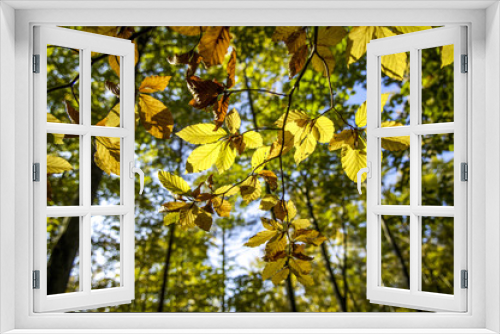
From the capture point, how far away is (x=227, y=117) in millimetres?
2719

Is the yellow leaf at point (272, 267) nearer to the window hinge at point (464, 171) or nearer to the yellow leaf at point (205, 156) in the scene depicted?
the yellow leaf at point (205, 156)

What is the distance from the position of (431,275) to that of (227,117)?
173 centimetres

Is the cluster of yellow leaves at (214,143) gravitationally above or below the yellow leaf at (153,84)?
below

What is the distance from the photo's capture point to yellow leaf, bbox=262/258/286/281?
2805mm

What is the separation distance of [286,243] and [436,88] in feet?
4.80

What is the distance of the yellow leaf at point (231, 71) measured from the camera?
2.76 metres

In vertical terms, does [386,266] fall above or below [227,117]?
below

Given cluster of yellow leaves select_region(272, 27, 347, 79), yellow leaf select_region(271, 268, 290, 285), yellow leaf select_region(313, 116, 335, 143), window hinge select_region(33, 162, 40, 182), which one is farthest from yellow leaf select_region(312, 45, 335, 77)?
window hinge select_region(33, 162, 40, 182)

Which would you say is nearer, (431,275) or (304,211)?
(431,275)

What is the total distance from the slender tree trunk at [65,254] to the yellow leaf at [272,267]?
1.28 metres

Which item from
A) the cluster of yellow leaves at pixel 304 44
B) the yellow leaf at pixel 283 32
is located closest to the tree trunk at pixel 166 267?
the cluster of yellow leaves at pixel 304 44

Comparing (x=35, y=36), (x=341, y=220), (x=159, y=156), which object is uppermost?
(x=35, y=36)
